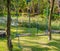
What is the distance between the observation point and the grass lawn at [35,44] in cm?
521

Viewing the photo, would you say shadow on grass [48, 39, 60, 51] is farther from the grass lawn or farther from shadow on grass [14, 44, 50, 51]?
shadow on grass [14, 44, 50, 51]

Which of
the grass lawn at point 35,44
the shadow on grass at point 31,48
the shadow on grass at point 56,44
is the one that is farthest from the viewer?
the shadow on grass at point 56,44

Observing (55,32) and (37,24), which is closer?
(55,32)

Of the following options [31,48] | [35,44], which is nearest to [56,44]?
[35,44]

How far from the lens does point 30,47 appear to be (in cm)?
535

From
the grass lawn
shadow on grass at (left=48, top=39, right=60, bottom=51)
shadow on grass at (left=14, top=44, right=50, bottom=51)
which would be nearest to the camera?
shadow on grass at (left=14, top=44, right=50, bottom=51)

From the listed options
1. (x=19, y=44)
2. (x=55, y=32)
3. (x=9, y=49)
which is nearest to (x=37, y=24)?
(x=55, y=32)

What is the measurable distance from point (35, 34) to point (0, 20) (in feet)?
10.6

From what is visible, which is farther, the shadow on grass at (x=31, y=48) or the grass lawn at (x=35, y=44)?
the grass lawn at (x=35, y=44)

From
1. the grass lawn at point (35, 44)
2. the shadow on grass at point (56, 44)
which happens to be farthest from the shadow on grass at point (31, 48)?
the shadow on grass at point (56, 44)

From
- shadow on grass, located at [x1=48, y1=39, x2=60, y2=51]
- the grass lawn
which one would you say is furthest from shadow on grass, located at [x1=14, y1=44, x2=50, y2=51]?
shadow on grass, located at [x1=48, y1=39, x2=60, y2=51]

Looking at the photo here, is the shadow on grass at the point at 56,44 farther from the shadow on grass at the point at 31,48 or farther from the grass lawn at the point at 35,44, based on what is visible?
the shadow on grass at the point at 31,48

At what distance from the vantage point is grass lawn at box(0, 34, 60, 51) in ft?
17.1

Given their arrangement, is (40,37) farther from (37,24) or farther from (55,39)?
(37,24)
